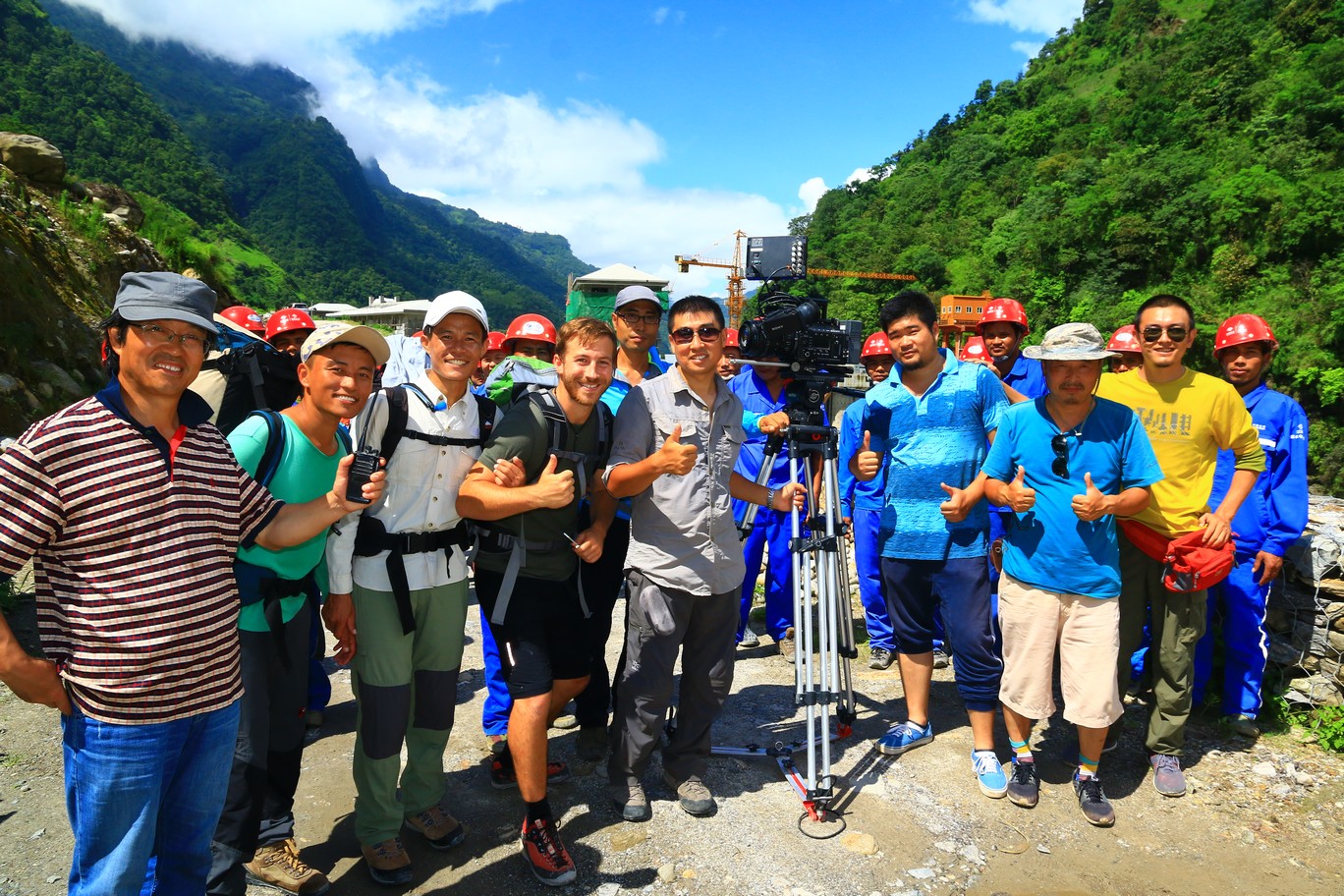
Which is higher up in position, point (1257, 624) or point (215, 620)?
point (215, 620)

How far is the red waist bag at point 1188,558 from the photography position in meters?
3.44

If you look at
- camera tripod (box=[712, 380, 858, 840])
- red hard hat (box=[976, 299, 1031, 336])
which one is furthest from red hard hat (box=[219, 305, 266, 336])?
red hard hat (box=[976, 299, 1031, 336])

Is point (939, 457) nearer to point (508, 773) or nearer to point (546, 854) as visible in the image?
point (546, 854)

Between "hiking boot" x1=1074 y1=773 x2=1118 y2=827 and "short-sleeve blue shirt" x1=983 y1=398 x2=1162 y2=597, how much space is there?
3.12 ft

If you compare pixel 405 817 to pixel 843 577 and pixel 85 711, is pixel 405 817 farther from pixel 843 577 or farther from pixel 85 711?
pixel 843 577

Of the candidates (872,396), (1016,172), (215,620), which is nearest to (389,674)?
(215,620)

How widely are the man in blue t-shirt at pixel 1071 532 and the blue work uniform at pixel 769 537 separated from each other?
205 cm

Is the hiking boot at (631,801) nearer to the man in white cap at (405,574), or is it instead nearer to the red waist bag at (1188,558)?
the man in white cap at (405,574)

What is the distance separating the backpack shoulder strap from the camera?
246cm

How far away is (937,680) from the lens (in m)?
4.93

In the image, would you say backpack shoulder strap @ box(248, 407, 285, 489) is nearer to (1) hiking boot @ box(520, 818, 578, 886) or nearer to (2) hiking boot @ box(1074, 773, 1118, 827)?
(1) hiking boot @ box(520, 818, 578, 886)

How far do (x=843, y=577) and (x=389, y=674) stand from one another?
220cm

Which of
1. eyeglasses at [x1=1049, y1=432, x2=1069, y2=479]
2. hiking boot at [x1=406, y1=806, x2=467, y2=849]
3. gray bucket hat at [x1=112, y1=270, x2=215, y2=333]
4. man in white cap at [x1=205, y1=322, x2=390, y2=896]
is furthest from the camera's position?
eyeglasses at [x1=1049, y1=432, x2=1069, y2=479]

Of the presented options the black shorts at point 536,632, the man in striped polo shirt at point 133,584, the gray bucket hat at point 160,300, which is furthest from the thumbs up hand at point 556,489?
the gray bucket hat at point 160,300
